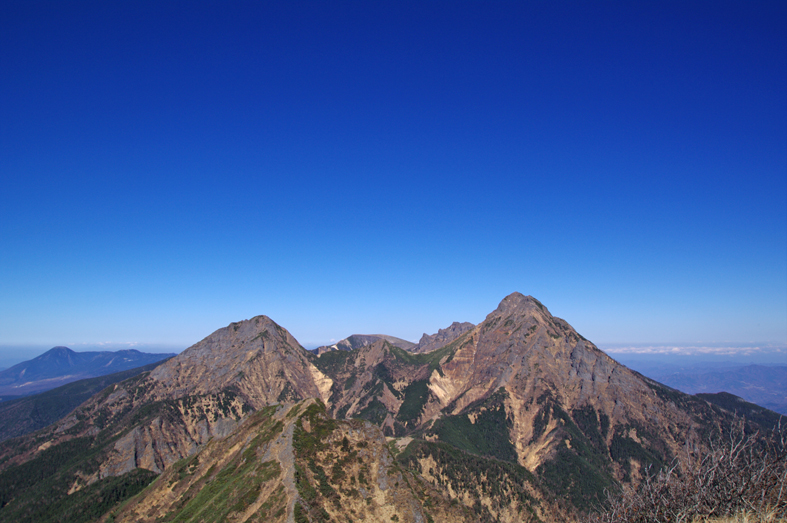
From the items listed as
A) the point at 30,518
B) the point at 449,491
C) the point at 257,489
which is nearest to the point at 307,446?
the point at 257,489

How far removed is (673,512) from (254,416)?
401 ft

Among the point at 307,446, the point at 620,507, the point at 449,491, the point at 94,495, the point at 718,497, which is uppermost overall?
the point at 718,497

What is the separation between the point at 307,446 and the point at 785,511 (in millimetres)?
86213

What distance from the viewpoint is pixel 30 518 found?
171 m

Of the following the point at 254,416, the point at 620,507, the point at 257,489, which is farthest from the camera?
the point at 254,416

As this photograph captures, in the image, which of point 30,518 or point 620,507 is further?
point 30,518

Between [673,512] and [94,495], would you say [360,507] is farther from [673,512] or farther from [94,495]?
[94,495]

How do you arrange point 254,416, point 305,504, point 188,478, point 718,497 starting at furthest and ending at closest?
point 254,416 < point 188,478 < point 305,504 < point 718,497

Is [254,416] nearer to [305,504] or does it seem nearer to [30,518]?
[305,504]

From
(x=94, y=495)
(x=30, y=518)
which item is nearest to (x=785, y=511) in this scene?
(x=94, y=495)

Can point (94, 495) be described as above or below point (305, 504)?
below

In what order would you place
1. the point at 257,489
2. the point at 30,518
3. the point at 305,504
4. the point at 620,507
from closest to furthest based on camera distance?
the point at 620,507, the point at 305,504, the point at 257,489, the point at 30,518

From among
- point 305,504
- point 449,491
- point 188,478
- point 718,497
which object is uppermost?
point 718,497

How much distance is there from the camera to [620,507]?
77.4 feet
